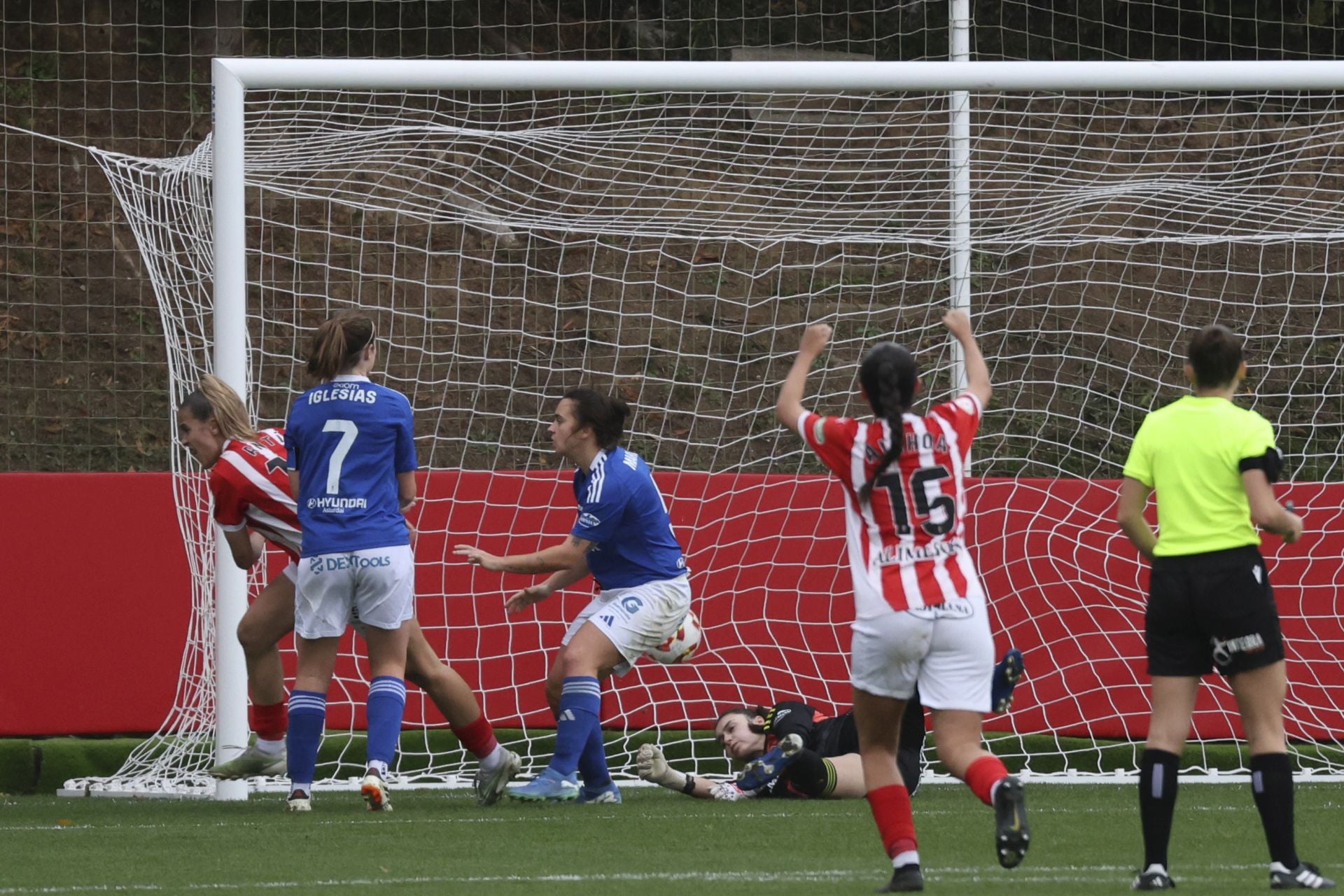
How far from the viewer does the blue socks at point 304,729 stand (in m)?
6.96

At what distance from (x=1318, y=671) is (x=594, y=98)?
744cm

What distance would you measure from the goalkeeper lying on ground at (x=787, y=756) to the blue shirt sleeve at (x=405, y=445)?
1552mm

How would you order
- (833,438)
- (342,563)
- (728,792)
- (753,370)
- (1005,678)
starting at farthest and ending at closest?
(753,370)
(728,792)
(342,563)
(1005,678)
(833,438)

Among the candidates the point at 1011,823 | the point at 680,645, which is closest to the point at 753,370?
the point at 680,645

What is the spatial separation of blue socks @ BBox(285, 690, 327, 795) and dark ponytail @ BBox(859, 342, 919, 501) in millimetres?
3064

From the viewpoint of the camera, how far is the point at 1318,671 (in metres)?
9.38

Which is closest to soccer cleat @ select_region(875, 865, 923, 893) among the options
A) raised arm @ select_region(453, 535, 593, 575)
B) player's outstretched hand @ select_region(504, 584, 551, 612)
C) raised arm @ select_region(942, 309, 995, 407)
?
raised arm @ select_region(942, 309, 995, 407)

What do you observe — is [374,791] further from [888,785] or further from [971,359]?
[971,359]

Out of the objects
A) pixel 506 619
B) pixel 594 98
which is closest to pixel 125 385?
pixel 594 98

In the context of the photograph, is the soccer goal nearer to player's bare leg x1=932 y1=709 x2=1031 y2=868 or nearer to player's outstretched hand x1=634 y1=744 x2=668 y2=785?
player's outstretched hand x1=634 y1=744 x2=668 y2=785

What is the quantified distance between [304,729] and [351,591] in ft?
1.96

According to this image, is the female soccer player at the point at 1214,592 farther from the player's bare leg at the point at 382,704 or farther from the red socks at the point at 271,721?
the red socks at the point at 271,721

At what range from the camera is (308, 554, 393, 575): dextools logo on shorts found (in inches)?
271

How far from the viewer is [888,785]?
479 cm
